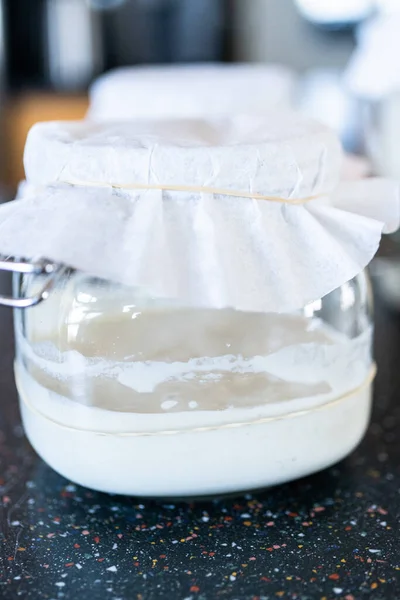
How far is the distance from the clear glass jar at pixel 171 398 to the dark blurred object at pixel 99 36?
2.31 meters

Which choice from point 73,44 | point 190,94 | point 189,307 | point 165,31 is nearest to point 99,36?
point 73,44

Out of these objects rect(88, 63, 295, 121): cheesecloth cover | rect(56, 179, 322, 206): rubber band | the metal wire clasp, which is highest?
rect(56, 179, 322, 206): rubber band

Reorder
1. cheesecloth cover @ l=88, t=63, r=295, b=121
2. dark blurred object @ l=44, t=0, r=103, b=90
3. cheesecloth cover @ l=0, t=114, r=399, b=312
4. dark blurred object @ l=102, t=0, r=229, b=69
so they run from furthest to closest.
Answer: dark blurred object @ l=102, t=0, r=229, b=69
dark blurred object @ l=44, t=0, r=103, b=90
cheesecloth cover @ l=88, t=63, r=295, b=121
cheesecloth cover @ l=0, t=114, r=399, b=312

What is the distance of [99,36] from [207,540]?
2.51 meters

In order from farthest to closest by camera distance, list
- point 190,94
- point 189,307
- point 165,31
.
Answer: point 165,31 → point 190,94 → point 189,307

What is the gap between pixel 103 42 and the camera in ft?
9.03

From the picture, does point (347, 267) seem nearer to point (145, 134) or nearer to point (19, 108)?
point (145, 134)

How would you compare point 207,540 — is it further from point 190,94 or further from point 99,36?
point 99,36

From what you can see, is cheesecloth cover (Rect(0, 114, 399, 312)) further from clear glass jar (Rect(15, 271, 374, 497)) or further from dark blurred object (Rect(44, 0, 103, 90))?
dark blurred object (Rect(44, 0, 103, 90))

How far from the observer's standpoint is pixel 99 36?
8.89 feet

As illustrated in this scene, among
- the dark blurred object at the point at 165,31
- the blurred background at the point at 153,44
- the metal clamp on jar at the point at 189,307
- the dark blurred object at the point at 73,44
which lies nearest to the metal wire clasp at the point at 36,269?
the metal clamp on jar at the point at 189,307

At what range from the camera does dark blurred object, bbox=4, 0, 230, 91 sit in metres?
2.66

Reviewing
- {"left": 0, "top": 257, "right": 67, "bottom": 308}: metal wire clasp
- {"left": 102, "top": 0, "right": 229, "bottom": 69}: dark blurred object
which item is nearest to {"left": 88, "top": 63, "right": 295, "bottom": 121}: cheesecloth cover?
{"left": 0, "top": 257, "right": 67, "bottom": 308}: metal wire clasp

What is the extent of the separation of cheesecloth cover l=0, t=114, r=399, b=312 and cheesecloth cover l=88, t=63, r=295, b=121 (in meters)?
0.71
